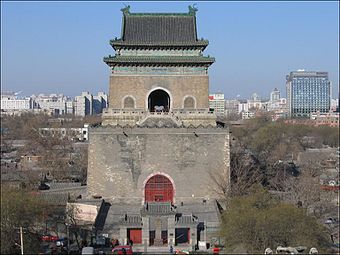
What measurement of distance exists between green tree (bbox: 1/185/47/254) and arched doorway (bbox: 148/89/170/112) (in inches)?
385

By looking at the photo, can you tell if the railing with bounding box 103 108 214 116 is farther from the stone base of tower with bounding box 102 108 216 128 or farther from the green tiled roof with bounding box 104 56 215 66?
the green tiled roof with bounding box 104 56 215 66

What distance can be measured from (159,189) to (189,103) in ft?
13.4

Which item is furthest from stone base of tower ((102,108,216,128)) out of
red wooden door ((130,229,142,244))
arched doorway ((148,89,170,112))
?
red wooden door ((130,229,142,244))

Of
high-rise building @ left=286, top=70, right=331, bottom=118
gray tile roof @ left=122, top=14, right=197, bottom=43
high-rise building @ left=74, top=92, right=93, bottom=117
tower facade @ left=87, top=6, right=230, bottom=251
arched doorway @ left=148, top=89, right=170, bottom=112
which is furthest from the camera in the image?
high-rise building @ left=74, top=92, right=93, bottom=117

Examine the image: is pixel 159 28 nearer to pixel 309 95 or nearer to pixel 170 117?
pixel 170 117

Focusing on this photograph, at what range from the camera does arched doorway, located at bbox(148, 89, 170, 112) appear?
2680 centimetres

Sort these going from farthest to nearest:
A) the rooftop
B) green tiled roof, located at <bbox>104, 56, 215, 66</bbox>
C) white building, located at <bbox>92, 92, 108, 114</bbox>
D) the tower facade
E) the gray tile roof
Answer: white building, located at <bbox>92, 92, 108, 114</bbox>
the gray tile roof
the rooftop
green tiled roof, located at <bbox>104, 56, 215, 66</bbox>
the tower facade

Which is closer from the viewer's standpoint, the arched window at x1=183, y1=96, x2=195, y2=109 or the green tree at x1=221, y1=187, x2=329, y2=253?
the green tree at x1=221, y1=187, x2=329, y2=253

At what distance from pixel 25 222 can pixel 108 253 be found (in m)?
2.90

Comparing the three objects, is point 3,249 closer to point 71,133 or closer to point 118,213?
point 118,213

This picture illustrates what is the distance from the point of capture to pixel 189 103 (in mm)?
25609

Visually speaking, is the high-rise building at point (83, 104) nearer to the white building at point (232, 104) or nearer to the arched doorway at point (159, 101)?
the white building at point (232, 104)

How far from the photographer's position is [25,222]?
16.8 metres

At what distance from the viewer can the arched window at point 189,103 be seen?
83.8ft
